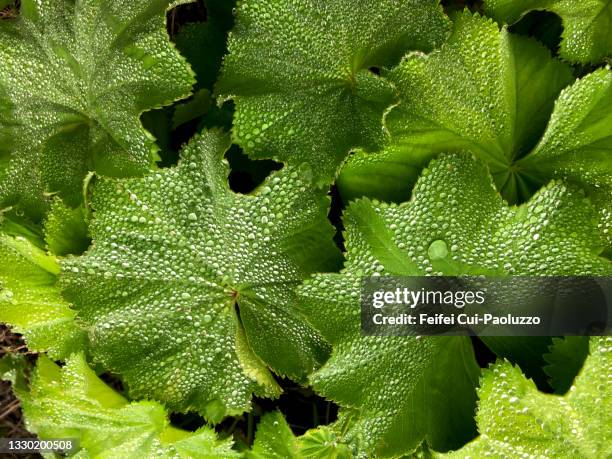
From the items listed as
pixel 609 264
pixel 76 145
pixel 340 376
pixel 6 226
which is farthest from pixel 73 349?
pixel 609 264

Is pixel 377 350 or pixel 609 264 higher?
pixel 609 264

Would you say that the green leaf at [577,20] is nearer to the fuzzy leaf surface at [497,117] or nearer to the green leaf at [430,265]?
the fuzzy leaf surface at [497,117]

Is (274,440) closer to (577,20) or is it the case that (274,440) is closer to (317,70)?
(317,70)

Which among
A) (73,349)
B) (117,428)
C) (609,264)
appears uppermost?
(609,264)

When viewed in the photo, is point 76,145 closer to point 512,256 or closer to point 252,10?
point 252,10

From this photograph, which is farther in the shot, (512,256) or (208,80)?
(208,80)

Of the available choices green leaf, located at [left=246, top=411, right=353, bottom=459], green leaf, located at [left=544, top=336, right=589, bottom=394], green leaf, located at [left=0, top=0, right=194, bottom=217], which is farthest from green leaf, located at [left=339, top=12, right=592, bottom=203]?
green leaf, located at [left=246, top=411, right=353, bottom=459]
